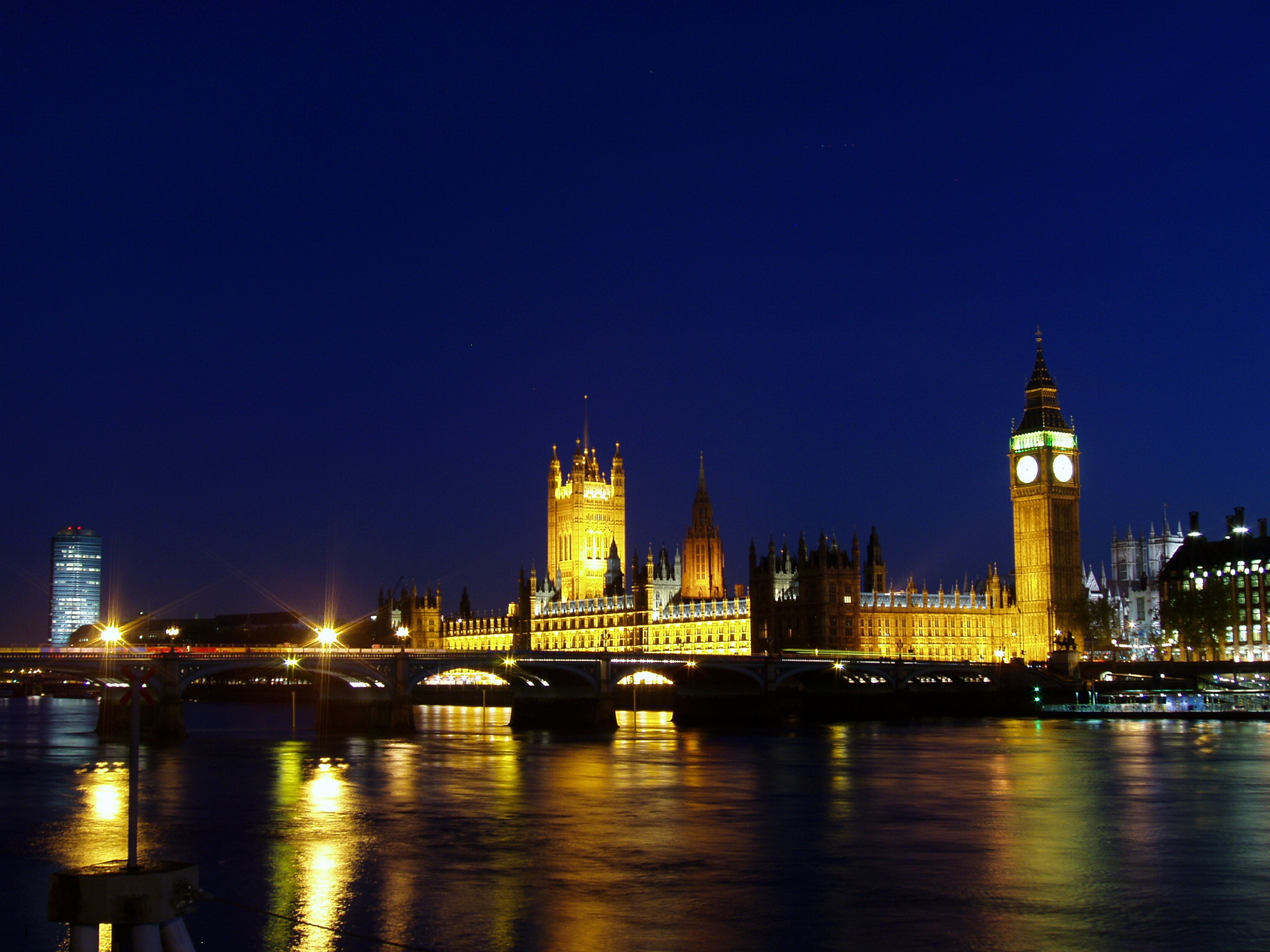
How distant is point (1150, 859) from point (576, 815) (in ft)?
50.2

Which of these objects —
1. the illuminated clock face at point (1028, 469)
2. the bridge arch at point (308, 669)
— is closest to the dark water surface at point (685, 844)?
the bridge arch at point (308, 669)

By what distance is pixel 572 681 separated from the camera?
10656 centimetres

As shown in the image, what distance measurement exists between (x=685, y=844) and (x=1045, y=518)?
115 m

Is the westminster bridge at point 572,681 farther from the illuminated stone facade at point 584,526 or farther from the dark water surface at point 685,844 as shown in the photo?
the illuminated stone facade at point 584,526

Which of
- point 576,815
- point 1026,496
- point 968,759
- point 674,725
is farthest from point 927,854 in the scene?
point 1026,496

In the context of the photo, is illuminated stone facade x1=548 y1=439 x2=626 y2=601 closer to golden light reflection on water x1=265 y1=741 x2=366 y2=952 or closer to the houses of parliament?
the houses of parliament

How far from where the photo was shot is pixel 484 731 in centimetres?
9062

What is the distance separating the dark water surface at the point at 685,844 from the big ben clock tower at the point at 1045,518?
73.5 metres

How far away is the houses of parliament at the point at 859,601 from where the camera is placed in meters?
135

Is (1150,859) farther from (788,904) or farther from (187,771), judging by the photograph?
(187,771)

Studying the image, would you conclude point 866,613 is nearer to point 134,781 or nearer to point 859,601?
point 859,601

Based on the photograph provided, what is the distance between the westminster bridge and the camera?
259ft

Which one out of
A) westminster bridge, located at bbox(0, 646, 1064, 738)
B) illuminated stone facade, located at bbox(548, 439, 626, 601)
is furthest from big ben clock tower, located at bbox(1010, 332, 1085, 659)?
illuminated stone facade, located at bbox(548, 439, 626, 601)

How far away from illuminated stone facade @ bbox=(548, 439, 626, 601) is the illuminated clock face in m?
57.4
